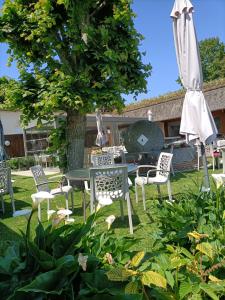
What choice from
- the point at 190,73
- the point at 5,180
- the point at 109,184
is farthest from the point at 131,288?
the point at 5,180

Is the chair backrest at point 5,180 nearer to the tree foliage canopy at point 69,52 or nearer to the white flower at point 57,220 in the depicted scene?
the tree foliage canopy at point 69,52

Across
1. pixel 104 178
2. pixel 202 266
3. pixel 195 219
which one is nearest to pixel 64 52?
pixel 104 178

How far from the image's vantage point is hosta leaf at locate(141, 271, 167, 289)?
5.07 ft

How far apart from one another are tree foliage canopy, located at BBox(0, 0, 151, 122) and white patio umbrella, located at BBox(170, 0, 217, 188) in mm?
2731

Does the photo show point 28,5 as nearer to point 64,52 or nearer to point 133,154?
point 64,52

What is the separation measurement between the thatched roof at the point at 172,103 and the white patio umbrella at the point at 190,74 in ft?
50.7

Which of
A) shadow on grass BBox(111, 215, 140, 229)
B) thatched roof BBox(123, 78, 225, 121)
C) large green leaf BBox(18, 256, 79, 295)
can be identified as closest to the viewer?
large green leaf BBox(18, 256, 79, 295)

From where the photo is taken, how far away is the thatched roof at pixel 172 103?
2172 centimetres

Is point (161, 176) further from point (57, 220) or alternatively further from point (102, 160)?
point (57, 220)

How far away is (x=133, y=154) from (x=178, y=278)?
437 inches

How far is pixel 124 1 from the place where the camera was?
873 cm

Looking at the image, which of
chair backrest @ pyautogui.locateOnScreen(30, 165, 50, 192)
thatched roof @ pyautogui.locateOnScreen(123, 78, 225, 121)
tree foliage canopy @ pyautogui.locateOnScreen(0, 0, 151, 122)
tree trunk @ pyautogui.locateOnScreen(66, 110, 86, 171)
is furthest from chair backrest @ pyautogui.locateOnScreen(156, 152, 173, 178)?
thatched roof @ pyautogui.locateOnScreen(123, 78, 225, 121)

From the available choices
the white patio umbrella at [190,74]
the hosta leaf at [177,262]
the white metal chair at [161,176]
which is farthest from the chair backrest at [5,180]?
the hosta leaf at [177,262]

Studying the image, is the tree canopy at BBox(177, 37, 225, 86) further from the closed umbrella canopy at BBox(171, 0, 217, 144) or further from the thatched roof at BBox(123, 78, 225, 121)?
the closed umbrella canopy at BBox(171, 0, 217, 144)
